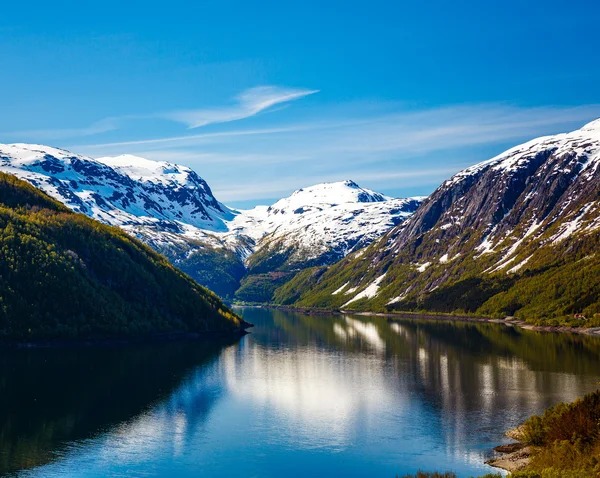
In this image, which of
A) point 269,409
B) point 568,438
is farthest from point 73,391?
point 568,438

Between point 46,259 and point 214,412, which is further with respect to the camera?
point 46,259

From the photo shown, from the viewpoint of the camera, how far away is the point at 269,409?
110 metres

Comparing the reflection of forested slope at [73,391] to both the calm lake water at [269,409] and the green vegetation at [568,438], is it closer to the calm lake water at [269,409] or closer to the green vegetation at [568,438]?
the calm lake water at [269,409]

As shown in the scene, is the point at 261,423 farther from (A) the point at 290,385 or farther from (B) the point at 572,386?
(B) the point at 572,386

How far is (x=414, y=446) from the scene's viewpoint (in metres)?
85.1

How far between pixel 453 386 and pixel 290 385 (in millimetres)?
31121

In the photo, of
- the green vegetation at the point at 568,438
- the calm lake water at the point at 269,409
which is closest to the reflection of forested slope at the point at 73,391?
the calm lake water at the point at 269,409

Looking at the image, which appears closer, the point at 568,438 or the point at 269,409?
the point at 568,438

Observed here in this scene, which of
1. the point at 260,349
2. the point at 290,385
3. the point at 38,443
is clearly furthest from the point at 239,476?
the point at 260,349

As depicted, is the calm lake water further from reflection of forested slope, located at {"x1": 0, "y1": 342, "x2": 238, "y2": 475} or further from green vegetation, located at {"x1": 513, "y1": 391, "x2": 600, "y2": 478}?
green vegetation, located at {"x1": 513, "y1": 391, "x2": 600, "y2": 478}

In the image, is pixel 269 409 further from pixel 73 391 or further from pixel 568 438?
pixel 568 438

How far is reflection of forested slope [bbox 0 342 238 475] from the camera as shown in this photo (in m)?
88.1

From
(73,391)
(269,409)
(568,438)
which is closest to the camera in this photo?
(568,438)

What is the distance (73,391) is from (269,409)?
3707 cm
